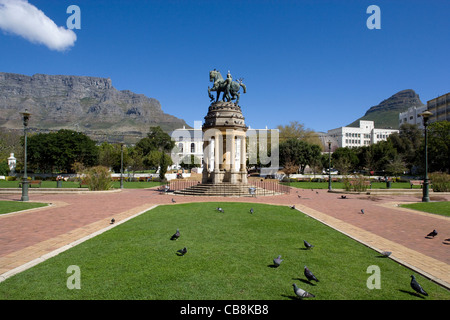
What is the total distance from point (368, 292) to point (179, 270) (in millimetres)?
3303

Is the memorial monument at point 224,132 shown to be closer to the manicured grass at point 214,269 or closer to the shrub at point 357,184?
the shrub at point 357,184

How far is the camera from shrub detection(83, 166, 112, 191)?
25.7m

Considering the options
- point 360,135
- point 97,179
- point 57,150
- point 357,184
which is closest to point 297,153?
point 357,184

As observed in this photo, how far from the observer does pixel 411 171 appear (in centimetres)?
6800

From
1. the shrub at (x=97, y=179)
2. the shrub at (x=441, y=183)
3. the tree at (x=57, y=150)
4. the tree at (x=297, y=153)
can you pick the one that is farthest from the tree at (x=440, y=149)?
the tree at (x=57, y=150)

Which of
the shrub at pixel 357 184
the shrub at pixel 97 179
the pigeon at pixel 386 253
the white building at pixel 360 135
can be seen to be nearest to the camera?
the pigeon at pixel 386 253

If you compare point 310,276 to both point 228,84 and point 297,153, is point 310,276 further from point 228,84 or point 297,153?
point 297,153

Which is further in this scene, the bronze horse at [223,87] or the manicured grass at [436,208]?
the bronze horse at [223,87]

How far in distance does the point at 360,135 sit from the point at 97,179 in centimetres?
10910

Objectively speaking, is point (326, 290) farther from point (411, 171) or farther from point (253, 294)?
point (411, 171)

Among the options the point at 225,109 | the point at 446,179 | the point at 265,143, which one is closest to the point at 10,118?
the point at 265,143

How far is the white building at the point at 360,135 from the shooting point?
11162cm

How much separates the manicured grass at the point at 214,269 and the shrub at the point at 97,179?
1814 centimetres

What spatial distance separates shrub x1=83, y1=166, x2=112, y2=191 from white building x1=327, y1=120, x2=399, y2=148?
10035cm
